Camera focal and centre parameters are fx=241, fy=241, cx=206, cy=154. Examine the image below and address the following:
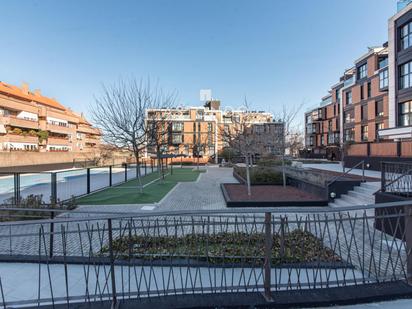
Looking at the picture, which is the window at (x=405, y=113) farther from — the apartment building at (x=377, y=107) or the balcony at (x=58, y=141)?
the balcony at (x=58, y=141)

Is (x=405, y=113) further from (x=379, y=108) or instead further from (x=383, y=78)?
(x=379, y=108)

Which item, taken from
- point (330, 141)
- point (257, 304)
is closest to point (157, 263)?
point (257, 304)

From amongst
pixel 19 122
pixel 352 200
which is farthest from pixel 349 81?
pixel 19 122

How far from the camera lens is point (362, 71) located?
36.5 meters

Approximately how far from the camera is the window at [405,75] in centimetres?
2015

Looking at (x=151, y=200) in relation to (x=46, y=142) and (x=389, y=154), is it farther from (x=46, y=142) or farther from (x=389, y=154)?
(x=46, y=142)

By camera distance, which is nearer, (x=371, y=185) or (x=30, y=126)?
(x=371, y=185)

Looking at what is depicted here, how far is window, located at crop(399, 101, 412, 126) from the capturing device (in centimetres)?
2102

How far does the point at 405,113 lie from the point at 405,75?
3286 mm

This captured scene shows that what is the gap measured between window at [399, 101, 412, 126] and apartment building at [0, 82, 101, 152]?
2925 cm

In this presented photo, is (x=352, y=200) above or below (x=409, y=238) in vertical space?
below

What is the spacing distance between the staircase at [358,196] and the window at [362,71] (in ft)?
111

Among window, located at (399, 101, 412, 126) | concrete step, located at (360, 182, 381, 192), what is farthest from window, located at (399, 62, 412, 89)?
concrete step, located at (360, 182, 381, 192)

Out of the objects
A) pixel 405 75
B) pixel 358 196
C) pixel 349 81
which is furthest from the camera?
pixel 349 81
